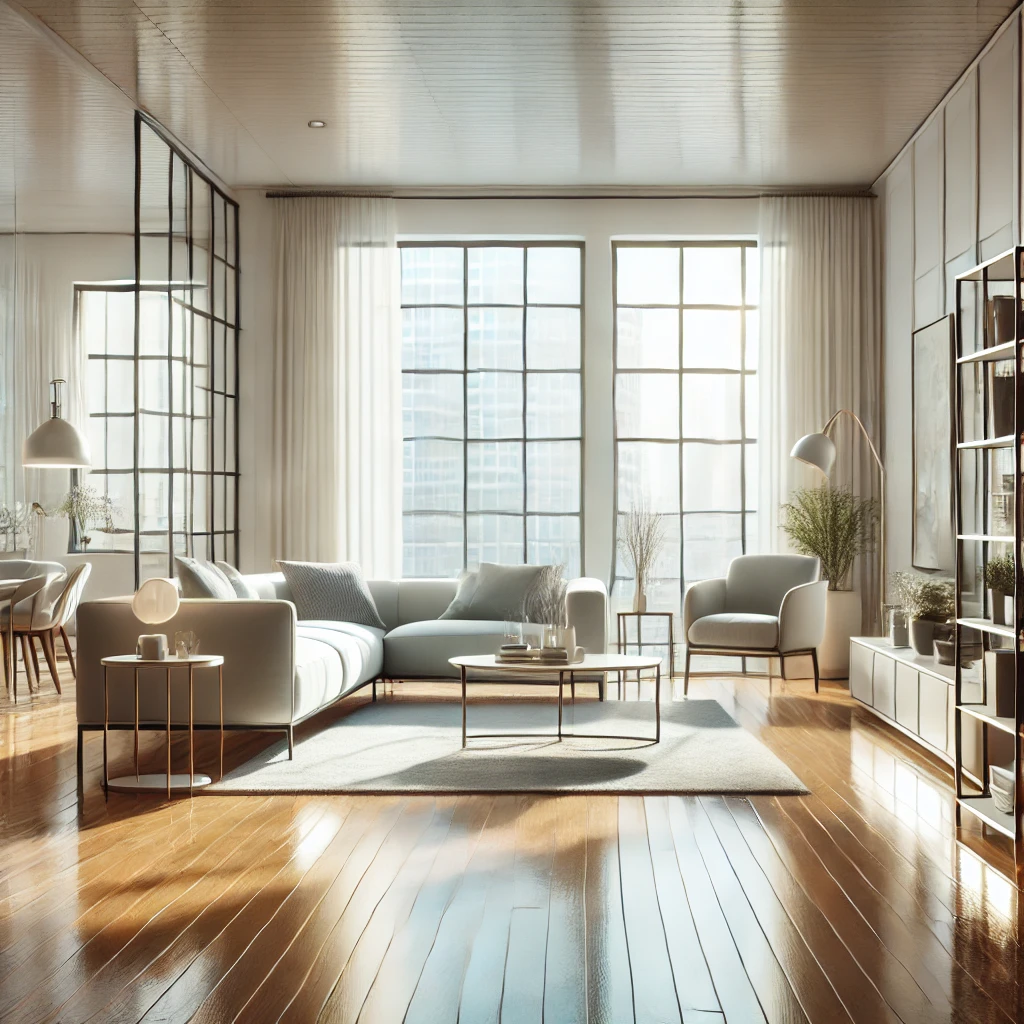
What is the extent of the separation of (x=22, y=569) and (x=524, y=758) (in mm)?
4855

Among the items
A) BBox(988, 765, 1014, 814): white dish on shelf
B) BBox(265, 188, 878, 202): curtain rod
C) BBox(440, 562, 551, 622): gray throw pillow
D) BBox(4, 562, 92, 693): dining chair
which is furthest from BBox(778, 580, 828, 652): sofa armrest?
BBox(4, 562, 92, 693): dining chair

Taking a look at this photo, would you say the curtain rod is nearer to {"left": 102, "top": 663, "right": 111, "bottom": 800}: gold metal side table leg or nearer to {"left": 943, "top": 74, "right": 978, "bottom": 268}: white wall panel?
{"left": 943, "top": 74, "right": 978, "bottom": 268}: white wall panel

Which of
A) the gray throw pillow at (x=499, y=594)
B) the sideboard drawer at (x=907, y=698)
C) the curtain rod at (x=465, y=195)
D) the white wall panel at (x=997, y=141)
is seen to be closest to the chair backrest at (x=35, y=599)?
the gray throw pillow at (x=499, y=594)

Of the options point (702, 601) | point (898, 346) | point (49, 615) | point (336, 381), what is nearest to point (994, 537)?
point (702, 601)

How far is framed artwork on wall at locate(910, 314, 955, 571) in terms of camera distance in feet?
22.0

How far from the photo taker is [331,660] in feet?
18.9

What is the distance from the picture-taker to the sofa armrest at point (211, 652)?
16.7 ft

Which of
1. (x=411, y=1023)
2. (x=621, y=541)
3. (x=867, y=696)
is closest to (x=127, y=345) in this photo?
(x=621, y=541)

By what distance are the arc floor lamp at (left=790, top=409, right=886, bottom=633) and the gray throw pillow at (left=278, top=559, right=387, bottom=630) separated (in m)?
2.90

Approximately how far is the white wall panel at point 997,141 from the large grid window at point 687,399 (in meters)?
2.93

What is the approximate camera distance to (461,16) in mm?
5590

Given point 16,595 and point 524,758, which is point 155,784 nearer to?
point 524,758

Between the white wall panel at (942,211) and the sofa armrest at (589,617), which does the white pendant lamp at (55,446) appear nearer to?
the sofa armrest at (589,617)

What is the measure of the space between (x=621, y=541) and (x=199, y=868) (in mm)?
5461
